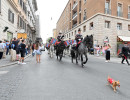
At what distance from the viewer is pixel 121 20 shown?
66.0 ft

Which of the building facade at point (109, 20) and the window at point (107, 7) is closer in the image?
the building facade at point (109, 20)

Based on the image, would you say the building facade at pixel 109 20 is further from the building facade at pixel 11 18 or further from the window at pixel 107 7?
the building facade at pixel 11 18

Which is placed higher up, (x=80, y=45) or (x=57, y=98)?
(x=80, y=45)

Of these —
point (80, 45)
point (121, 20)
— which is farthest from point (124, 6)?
point (80, 45)

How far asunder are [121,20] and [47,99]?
2215cm

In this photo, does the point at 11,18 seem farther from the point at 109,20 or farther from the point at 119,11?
the point at 119,11

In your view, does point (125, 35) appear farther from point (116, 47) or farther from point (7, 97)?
point (7, 97)

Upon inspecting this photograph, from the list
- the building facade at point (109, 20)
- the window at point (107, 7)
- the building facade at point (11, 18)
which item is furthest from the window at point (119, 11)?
the building facade at point (11, 18)

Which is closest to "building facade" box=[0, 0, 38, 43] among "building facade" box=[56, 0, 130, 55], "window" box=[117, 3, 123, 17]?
"building facade" box=[56, 0, 130, 55]

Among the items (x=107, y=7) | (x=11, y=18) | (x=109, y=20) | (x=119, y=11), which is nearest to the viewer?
(x=11, y=18)

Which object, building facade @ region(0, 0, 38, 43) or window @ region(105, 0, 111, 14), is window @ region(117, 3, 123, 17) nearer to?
window @ region(105, 0, 111, 14)

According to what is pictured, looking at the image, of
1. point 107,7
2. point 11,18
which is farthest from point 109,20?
point 11,18

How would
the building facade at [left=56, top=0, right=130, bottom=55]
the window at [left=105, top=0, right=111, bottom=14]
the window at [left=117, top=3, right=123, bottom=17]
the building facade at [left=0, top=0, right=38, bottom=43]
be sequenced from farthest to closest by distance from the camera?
the window at [left=117, top=3, right=123, bottom=17] → the window at [left=105, top=0, right=111, bottom=14] → the building facade at [left=56, top=0, right=130, bottom=55] → the building facade at [left=0, top=0, right=38, bottom=43]

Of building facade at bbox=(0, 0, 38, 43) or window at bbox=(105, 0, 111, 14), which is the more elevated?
window at bbox=(105, 0, 111, 14)
